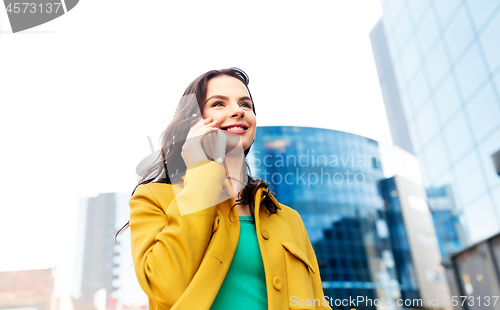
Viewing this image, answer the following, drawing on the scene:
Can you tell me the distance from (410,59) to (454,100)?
3464 millimetres

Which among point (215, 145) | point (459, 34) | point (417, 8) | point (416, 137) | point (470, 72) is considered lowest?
point (215, 145)

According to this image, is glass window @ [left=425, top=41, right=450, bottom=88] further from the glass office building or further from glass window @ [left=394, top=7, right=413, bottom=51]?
glass window @ [left=394, top=7, right=413, bottom=51]

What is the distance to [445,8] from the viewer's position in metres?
10.4

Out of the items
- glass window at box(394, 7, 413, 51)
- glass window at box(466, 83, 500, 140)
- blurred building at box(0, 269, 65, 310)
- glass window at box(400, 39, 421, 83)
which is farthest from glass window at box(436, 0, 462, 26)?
blurred building at box(0, 269, 65, 310)

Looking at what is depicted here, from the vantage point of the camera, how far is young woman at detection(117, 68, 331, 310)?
2.98ft

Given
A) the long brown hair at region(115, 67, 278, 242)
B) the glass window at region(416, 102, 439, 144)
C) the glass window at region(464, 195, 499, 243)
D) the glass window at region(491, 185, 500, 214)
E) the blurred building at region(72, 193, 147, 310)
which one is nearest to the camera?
the long brown hair at region(115, 67, 278, 242)

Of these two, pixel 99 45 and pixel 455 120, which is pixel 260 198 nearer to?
pixel 99 45

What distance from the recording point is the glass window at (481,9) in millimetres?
8273

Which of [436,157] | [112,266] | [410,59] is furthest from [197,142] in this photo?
[410,59]

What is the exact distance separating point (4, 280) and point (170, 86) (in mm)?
1309

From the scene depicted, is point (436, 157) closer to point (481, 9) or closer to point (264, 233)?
point (481, 9)

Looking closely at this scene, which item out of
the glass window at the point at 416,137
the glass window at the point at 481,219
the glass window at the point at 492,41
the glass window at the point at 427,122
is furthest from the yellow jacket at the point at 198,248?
the glass window at the point at 416,137

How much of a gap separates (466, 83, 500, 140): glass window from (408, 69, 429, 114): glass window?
8.71 feet

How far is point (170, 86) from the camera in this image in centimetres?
146
